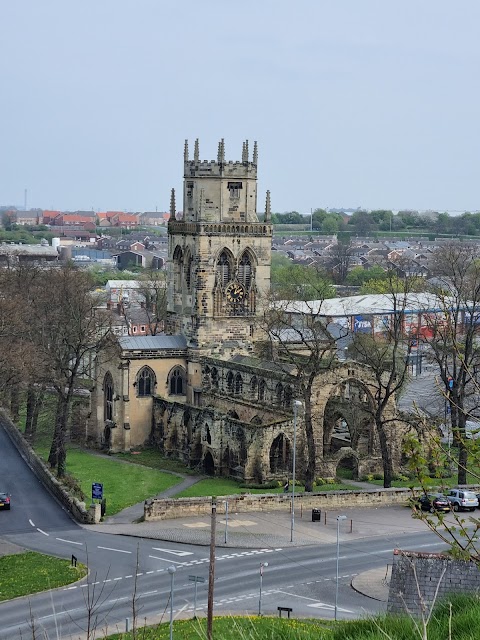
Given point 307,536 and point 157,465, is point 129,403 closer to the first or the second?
point 157,465

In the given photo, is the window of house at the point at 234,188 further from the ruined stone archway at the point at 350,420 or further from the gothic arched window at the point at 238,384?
the ruined stone archway at the point at 350,420

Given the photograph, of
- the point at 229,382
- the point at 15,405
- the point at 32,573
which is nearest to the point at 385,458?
the point at 229,382

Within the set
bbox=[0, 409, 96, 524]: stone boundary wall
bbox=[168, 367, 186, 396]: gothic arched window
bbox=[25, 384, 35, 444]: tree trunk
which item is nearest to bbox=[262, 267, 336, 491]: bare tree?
bbox=[168, 367, 186, 396]: gothic arched window

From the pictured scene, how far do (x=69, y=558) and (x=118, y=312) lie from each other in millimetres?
87534

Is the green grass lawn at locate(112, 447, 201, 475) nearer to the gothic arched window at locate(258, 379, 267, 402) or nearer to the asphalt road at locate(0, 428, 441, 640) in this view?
the gothic arched window at locate(258, 379, 267, 402)

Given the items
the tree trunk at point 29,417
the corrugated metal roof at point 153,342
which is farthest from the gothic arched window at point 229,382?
the tree trunk at point 29,417

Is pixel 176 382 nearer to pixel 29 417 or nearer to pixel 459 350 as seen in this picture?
pixel 29 417

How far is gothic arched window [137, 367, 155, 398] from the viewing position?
77.6m

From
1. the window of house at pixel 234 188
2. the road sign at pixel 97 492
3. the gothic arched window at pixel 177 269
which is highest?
the window of house at pixel 234 188

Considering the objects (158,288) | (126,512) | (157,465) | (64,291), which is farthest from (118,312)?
(126,512)

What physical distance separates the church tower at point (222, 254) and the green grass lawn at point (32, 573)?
2982 centimetres

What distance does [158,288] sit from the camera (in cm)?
12731

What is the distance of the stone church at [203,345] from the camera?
242ft

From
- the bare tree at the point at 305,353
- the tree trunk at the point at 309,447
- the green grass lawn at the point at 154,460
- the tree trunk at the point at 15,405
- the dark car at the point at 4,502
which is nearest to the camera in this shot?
the dark car at the point at 4,502
